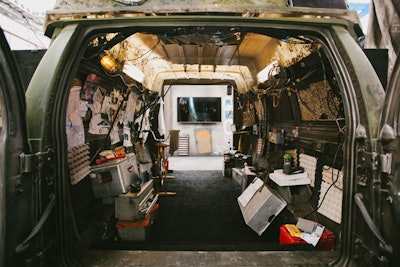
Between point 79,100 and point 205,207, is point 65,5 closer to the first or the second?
point 79,100

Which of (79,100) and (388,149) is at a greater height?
(79,100)

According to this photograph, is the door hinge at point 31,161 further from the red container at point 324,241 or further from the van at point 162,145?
the red container at point 324,241

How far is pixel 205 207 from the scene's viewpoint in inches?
190

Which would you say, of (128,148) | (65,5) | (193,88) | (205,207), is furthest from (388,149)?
(193,88)

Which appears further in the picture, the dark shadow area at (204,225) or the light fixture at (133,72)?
the light fixture at (133,72)

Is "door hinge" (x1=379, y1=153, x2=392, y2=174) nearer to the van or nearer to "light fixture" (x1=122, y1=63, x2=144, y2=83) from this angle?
the van

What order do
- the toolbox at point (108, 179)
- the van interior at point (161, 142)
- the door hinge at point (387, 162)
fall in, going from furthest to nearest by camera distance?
the toolbox at point (108, 179) < the van interior at point (161, 142) < the door hinge at point (387, 162)

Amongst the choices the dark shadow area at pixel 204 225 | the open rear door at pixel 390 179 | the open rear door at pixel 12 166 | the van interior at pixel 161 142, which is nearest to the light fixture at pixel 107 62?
the van interior at pixel 161 142

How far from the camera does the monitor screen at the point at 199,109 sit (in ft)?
37.9

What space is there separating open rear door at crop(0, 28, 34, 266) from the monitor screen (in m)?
10.2

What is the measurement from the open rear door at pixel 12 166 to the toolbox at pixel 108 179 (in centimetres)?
178

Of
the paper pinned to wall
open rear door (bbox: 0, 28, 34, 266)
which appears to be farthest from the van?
the paper pinned to wall

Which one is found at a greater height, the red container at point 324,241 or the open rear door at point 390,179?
the open rear door at point 390,179

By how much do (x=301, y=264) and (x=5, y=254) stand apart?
2.24 metres
